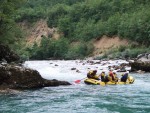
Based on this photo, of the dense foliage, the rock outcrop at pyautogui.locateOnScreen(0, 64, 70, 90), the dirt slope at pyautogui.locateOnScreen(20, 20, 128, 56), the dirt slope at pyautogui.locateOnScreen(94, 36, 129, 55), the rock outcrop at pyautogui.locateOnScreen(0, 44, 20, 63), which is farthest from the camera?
the dirt slope at pyautogui.locateOnScreen(20, 20, 128, 56)

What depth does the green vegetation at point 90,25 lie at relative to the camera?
306ft

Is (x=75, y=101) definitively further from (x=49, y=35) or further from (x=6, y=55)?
(x=49, y=35)

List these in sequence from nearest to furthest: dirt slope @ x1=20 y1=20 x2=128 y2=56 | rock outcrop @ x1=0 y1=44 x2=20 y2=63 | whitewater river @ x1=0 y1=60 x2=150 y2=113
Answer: whitewater river @ x1=0 y1=60 x2=150 y2=113, rock outcrop @ x1=0 y1=44 x2=20 y2=63, dirt slope @ x1=20 y1=20 x2=128 y2=56

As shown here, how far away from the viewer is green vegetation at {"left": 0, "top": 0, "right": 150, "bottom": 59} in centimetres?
9319

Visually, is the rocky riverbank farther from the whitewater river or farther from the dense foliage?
the dense foliage

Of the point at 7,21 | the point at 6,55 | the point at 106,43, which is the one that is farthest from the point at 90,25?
the point at 6,55

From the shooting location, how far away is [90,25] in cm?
11750

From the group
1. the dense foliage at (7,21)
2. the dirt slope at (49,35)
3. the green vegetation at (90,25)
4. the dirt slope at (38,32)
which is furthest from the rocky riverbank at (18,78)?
the dirt slope at (38,32)

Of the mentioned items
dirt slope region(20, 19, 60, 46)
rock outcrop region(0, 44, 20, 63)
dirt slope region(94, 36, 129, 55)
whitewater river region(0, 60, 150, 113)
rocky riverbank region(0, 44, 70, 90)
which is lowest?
whitewater river region(0, 60, 150, 113)

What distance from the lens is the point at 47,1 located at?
6993 inches

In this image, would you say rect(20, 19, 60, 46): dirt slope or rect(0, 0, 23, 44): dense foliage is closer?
rect(0, 0, 23, 44): dense foliage

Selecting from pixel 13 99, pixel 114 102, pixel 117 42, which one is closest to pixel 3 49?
pixel 13 99

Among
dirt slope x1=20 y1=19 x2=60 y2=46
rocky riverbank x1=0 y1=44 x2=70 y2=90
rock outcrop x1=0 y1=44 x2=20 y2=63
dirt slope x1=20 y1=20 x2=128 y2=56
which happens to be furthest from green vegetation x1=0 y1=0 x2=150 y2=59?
rocky riverbank x1=0 y1=44 x2=70 y2=90

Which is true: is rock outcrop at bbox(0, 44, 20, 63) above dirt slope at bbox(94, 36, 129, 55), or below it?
below
